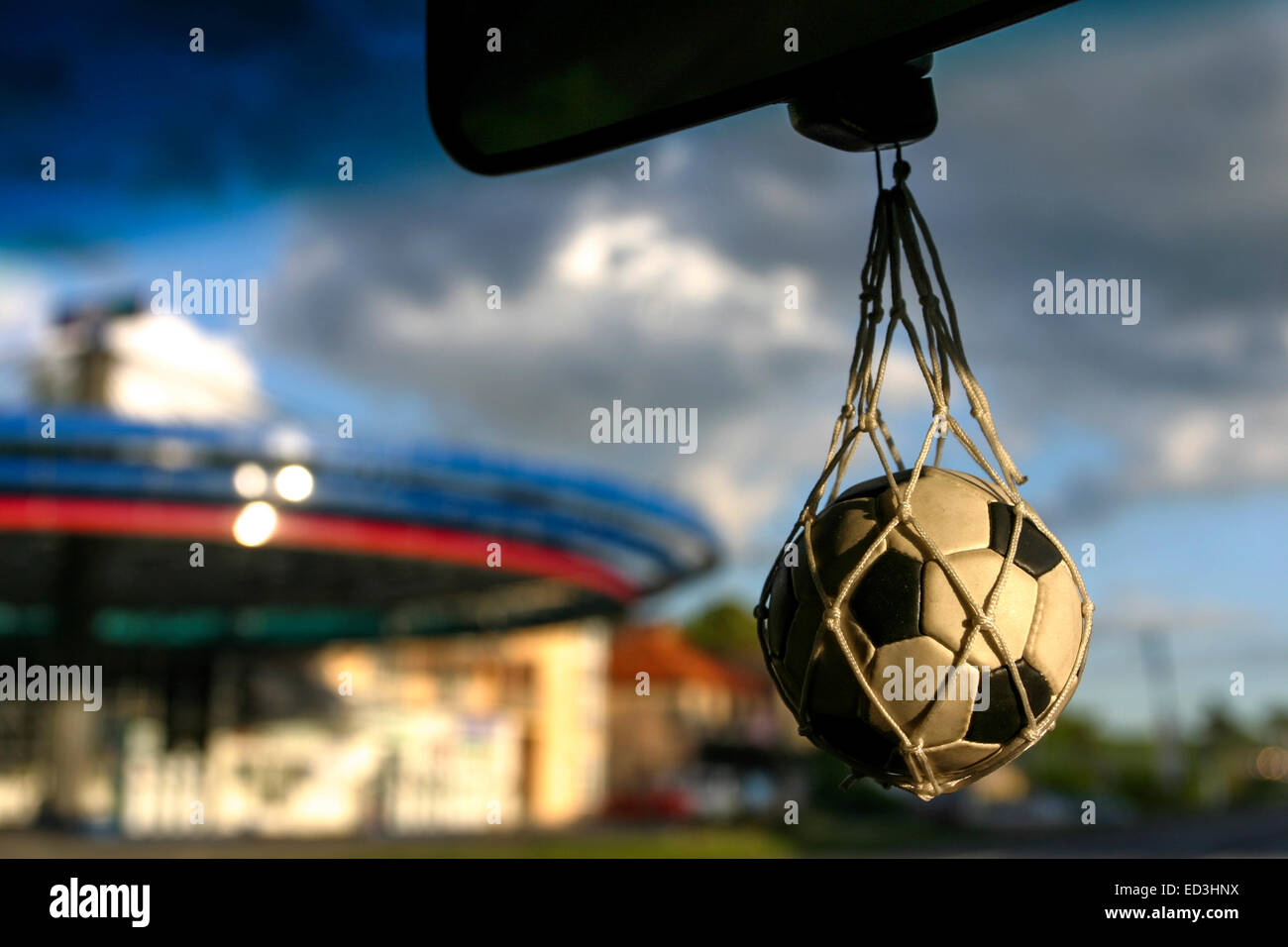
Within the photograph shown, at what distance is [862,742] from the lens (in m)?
1.72

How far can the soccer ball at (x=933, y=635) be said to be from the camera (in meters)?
1.67

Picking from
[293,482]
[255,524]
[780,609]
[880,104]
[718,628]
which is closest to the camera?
[880,104]

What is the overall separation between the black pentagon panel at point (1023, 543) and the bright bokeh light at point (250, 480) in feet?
52.3

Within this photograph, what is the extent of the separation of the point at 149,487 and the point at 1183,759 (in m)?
55.5

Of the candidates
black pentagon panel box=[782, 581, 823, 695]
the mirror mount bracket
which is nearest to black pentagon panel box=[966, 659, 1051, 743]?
black pentagon panel box=[782, 581, 823, 695]

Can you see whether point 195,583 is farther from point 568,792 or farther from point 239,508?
point 568,792

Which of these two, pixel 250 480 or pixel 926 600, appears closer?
pixel 926 600

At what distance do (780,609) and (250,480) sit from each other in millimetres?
16126

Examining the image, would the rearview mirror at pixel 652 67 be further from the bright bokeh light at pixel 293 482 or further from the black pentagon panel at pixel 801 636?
the bright bokeh light at pixel 293 482

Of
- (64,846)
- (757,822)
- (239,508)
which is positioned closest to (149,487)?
(239,508)

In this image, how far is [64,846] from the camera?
57.5ft

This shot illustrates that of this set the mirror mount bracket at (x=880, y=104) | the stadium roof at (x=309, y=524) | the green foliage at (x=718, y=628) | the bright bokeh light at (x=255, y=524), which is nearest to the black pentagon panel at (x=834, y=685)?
the mirror mount bracket at (x=880, y=104)

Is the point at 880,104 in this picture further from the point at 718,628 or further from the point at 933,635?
the point at 718,628

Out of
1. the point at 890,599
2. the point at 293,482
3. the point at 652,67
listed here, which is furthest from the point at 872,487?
the point at 293,482
